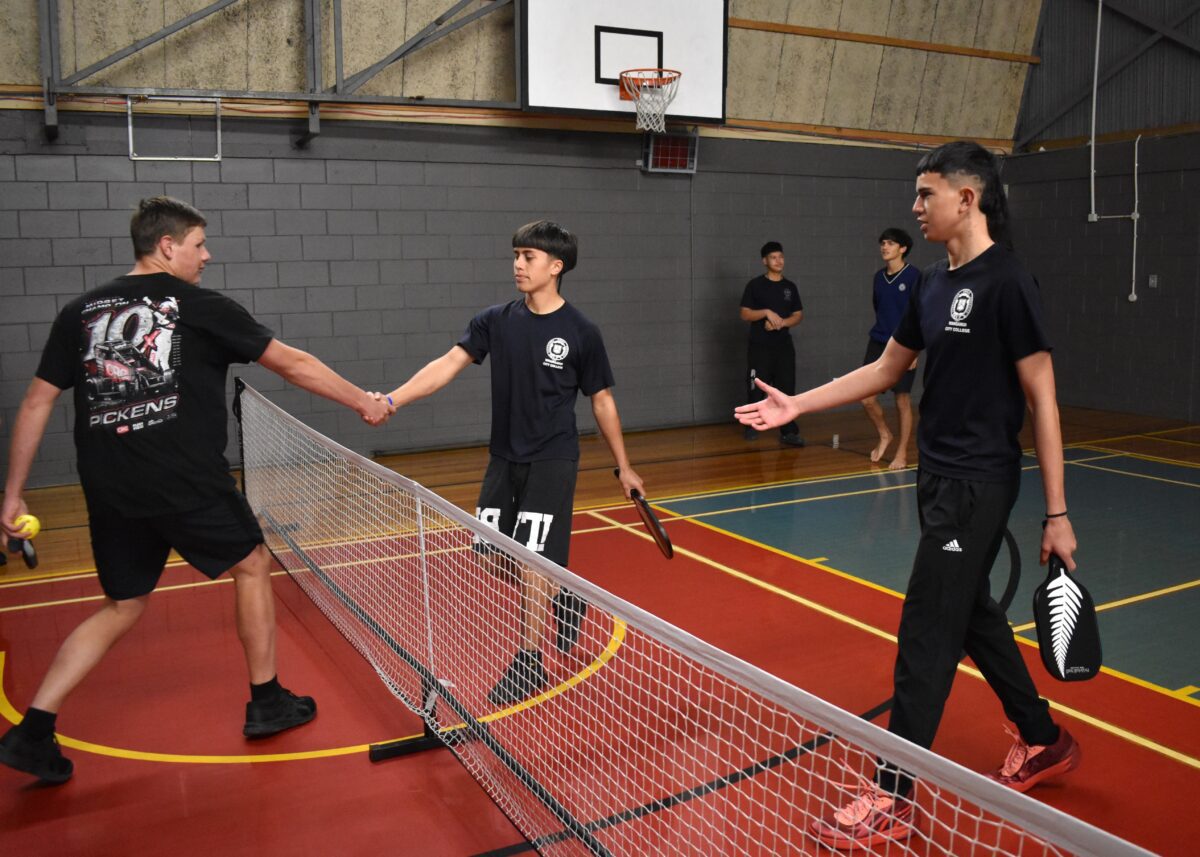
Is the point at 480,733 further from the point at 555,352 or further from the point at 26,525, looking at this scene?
the point at 26,525

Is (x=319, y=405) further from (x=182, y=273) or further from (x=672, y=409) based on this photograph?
(x=182, y=273)

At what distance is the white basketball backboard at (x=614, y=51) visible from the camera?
11.1 m

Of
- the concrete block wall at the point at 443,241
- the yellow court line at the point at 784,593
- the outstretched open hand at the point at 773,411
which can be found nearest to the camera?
the outstretched open hand at the point at 773,411

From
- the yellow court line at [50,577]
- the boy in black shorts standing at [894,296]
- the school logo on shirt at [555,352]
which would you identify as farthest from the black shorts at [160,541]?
the boy in black shorts standing at [894,296]

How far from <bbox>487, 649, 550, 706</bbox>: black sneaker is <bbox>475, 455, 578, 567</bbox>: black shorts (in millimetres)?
484

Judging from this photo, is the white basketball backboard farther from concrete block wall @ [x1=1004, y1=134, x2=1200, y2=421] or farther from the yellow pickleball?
the yellow pickleball

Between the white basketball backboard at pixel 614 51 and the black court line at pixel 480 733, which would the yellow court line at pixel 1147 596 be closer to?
the black court line at pixel 480 733

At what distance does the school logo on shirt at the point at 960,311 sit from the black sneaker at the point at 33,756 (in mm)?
3771

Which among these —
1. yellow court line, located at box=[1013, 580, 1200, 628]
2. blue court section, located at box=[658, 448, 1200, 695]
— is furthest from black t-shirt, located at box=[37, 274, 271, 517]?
yellow court line, located at box=[1013, 580, 1200, 628]

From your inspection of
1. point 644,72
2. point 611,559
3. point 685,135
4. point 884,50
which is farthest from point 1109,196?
point 611,559

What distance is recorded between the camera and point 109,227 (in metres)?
9.92

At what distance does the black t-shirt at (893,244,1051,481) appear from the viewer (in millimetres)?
3340

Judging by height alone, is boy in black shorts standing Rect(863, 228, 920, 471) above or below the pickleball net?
above

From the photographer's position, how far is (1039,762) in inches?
156
